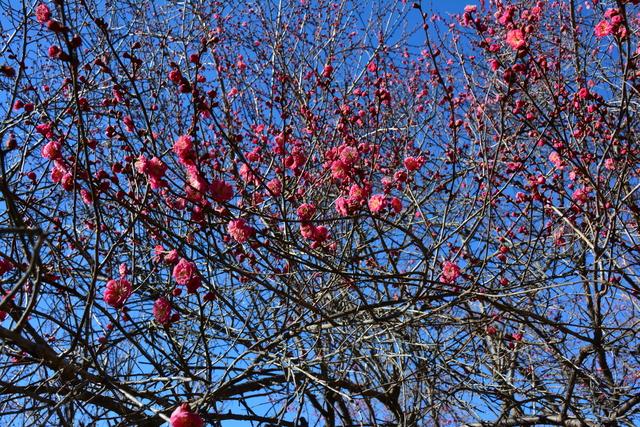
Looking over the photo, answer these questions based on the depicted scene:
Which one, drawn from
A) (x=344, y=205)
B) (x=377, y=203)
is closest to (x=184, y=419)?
(x=344, y=205)

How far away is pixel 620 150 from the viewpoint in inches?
183

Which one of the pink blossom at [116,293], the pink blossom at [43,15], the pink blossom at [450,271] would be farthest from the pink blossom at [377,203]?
the pink blossom at [43,15]

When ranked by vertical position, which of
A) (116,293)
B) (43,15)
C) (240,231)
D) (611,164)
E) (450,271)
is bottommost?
(116,293)

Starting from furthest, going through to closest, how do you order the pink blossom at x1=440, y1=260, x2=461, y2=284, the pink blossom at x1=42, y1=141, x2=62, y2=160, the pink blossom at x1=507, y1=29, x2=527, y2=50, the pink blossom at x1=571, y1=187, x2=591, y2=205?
the pink blossom at x1=571, y1=187, x2=591, y2=205
the pink blossom at x1=440, y1=260, x2=461, y2=284
the pink blossom at x1=507, y1=29, x2=527, y2=50
the pink blossom at x1=42, y1=141, x2=62, y2=160

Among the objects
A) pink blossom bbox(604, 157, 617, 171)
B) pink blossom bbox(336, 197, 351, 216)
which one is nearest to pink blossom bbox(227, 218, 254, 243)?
pink blossom bbox(336, 197, 351, 216)

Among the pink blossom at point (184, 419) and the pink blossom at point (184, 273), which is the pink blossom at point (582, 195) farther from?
the pink blossom at point (184, 419)

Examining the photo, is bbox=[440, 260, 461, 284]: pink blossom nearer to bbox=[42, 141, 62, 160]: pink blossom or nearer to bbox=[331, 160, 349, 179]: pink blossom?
bbox=[331, 160, 349, 179]: pink blossom

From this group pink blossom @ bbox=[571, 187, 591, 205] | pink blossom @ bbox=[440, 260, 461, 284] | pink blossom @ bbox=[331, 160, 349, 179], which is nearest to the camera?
pink blossom @ bbox=[331, 160, 349, 179]

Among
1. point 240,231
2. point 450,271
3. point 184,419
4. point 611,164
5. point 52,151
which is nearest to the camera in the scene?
point 184,419

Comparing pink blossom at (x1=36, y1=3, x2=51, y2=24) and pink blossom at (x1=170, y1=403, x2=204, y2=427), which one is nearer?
pink blossom at (x1=170, y1=403, x2=204, y2=427)

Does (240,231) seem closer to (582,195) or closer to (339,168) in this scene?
(339,168)

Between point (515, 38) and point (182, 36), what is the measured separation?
343cm

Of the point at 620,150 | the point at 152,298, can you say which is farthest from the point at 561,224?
the point at 152,298

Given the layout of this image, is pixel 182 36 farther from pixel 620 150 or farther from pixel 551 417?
pixel 551 417
